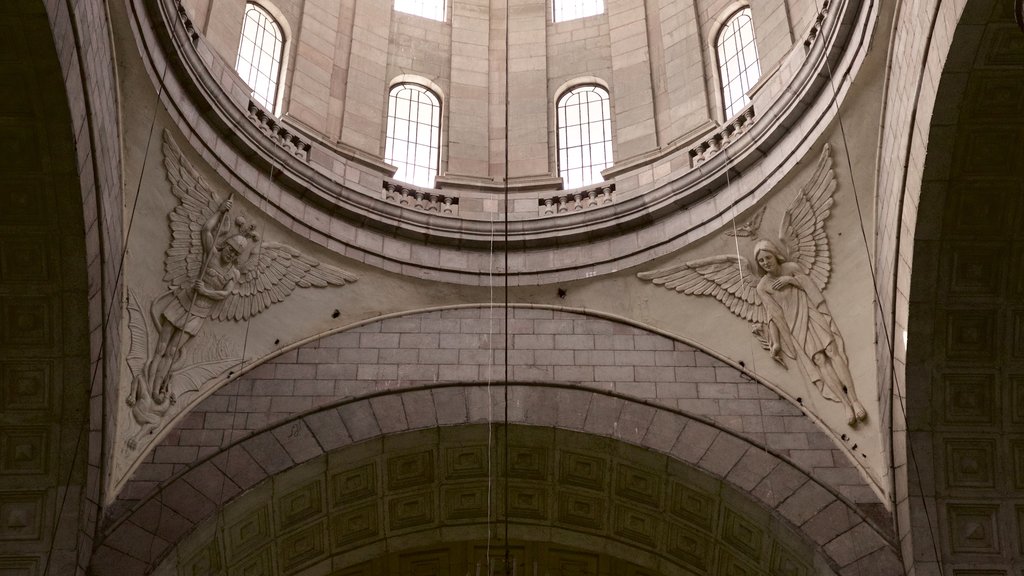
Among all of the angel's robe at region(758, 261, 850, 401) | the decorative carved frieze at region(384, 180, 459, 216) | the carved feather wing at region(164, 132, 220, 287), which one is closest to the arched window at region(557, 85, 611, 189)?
the decorative carved frieze at region(384, 180, 459, 216)

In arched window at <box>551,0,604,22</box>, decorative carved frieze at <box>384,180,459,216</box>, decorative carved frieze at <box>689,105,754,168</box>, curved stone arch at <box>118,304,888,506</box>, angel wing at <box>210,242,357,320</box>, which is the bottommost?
curved stone arch at <box>118,304,888,506</box>

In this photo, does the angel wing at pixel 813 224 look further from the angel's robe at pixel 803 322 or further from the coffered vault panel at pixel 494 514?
the coffered vault panel at pixel 494 514

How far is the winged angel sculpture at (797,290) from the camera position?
16.2m

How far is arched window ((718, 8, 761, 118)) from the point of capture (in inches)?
767

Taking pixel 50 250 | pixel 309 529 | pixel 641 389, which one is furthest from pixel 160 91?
pixel 641 389

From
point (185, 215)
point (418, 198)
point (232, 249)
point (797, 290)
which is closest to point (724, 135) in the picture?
point (797, 290)

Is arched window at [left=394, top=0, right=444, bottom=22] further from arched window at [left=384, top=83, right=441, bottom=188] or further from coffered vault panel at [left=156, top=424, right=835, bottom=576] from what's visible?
coffered vault panel at [left=156, top=424, right=835, bottom=576]

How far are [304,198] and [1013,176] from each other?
31.3 ft

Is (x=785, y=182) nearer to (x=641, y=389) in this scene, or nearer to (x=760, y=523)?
(x=641, y=389)

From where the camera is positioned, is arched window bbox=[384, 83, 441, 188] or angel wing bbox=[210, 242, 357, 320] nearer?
angel wing bbox=[210, 242, 357, 320]

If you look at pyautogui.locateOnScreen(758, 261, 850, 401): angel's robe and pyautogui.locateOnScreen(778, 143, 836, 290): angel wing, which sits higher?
pyautogui.locateOnScreen(778, 143, 836, 290): angel wing

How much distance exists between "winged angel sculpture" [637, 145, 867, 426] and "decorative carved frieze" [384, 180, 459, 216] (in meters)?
4.19

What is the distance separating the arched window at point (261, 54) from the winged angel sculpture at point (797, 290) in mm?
7450

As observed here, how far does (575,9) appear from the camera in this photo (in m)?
22.5
